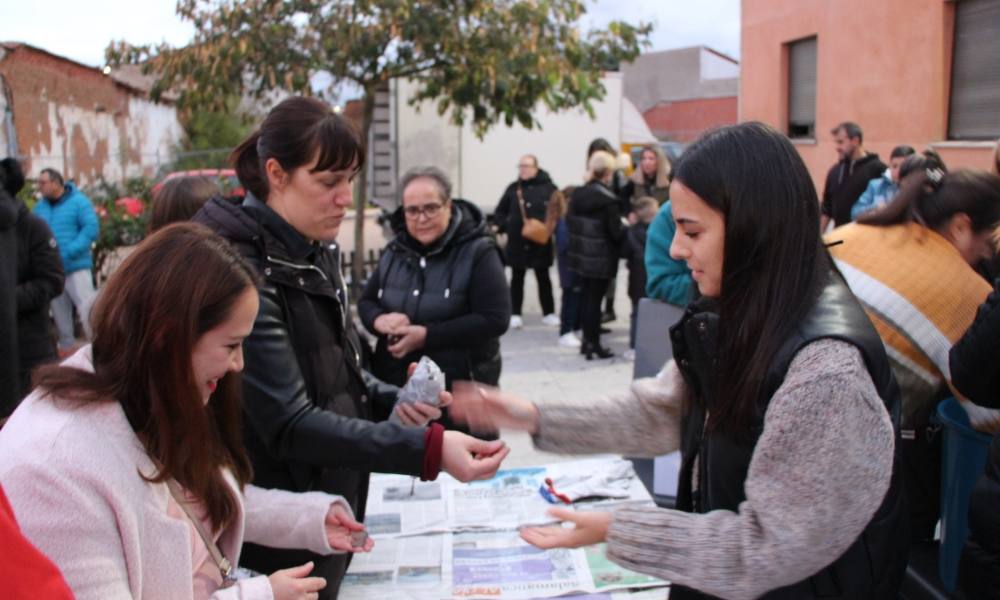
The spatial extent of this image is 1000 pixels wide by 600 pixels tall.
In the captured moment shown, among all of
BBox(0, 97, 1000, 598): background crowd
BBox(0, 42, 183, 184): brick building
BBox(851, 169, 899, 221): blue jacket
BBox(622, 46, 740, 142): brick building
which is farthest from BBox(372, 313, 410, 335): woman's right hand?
BBox(622, 46, 740, 142): brick building

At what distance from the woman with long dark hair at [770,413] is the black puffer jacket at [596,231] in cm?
612

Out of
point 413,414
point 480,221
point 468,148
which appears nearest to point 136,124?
point 468,148

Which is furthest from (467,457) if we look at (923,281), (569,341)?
(569,341)

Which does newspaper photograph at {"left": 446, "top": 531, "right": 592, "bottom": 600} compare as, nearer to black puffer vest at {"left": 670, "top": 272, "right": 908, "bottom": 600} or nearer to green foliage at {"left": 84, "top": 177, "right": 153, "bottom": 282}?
black puffer vest at {"left": 670, "top": 272, "right": 908, "bottom": 600}

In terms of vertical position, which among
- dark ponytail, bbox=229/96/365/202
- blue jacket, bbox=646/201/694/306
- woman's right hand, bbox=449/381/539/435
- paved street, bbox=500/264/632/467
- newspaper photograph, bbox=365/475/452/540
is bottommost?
paved street, bbox=500/264/632/467

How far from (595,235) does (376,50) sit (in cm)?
319

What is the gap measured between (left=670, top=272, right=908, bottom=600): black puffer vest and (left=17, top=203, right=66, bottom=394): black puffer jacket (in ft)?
12.1

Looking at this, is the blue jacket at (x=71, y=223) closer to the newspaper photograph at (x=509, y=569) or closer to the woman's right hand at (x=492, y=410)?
the newspaper photograph at (x=509, y=569)

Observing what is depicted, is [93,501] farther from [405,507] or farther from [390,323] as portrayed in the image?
[390,323]

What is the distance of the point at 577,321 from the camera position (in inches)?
339

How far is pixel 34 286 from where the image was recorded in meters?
4.46

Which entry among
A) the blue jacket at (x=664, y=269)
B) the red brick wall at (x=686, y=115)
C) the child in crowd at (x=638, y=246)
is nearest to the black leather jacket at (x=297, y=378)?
the blue jacket at (x=664, y=269)

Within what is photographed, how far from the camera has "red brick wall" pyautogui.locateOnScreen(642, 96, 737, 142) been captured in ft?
118

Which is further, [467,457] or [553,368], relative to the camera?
[553,368]
